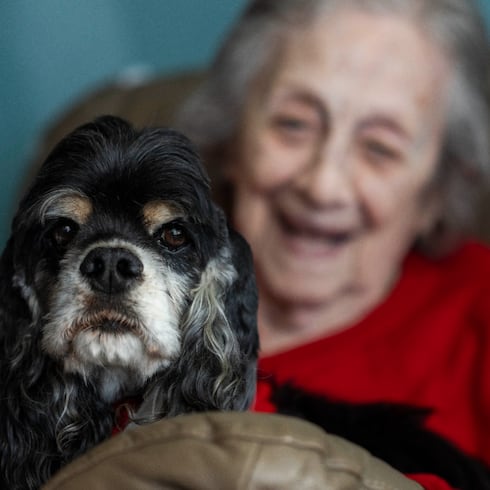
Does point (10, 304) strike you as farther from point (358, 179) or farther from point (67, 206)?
point (358, 179)

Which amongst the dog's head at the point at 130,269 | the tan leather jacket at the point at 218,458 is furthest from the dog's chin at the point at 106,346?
the tan leather jacket at the point at 218,458

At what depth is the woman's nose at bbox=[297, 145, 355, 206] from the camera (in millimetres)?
1541

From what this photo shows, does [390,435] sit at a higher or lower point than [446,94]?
lower

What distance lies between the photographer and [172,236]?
0.93m

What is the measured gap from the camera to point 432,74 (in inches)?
64.1

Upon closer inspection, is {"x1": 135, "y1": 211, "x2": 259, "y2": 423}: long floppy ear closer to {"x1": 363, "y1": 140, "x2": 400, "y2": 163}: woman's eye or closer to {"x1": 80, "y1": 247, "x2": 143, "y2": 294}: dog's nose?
{"x1": 80, "y1": 247, "x2": 143, "y2": 294}: dog's nose

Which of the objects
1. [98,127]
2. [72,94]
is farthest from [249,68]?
[72,94]

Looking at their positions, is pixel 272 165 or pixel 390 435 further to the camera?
pixel 272 165

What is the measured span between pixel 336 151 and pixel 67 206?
0.75 metres

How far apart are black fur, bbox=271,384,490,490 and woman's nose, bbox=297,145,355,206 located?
0.38 m

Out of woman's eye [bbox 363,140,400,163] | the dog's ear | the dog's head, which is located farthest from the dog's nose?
woman's eye [bbox 363,140,400,163]

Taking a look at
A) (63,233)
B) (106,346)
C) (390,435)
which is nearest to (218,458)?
(106,346)

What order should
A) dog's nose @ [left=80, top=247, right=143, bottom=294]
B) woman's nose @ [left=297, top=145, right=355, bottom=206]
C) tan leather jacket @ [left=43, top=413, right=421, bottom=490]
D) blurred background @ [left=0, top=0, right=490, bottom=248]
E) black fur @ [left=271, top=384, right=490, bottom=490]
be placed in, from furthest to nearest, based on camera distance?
1. blurred background @ [left=0, top=0, right=490, bottom=248]
2. woman's nose @ [left=297, top=145, right=355, bottom=206]
3. black fur @ [left=271, top=384, right=490, bottom=490]
4. dog's nose @ [left=80, top=247, right=143, bottom=294]
5. tan leather jacket @ [left=43, top=413, right=421, bottom=490]

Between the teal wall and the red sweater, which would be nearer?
the red sweater
